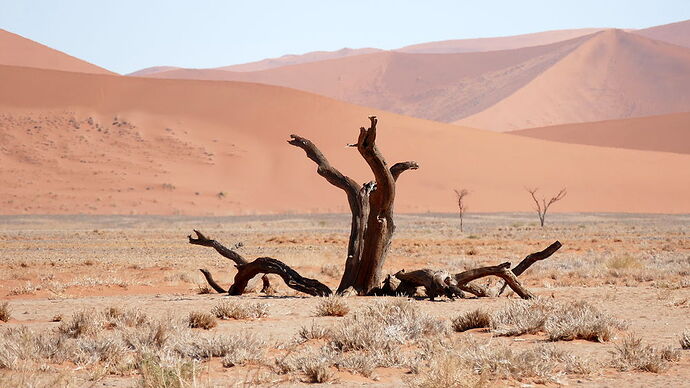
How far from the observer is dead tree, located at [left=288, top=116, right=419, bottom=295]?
41.7 ft

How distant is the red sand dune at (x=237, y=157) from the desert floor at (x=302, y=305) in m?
27.4

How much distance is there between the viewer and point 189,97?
265 ft

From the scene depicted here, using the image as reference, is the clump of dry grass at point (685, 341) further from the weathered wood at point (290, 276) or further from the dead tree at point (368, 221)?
the weathered wood at point (290, 276)

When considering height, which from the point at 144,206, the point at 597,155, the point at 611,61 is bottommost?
the point at 144,206

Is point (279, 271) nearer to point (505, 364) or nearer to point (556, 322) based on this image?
point (556, 322)

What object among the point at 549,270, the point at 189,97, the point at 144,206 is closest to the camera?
the point at 549,270

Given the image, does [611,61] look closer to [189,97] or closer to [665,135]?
[665,135]

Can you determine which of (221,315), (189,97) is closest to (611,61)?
(189,97)

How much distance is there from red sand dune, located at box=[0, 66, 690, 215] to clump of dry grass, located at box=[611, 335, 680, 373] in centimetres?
A: 5376

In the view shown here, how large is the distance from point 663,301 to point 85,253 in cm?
1866

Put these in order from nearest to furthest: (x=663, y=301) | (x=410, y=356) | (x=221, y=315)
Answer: (x=410, y=356) < (x=221, y=315) < (x=663, y=301)

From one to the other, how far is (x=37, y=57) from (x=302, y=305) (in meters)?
113

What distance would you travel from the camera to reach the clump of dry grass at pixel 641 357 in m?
7.31

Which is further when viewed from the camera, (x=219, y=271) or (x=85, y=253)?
(x=85, y=253)
